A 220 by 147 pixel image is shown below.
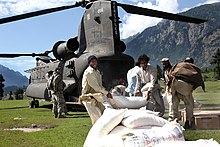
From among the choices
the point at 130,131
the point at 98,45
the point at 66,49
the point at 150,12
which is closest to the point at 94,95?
the point at 130,131

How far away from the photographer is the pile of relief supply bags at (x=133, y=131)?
14.6 ft

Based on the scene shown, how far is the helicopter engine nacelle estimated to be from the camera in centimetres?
1648

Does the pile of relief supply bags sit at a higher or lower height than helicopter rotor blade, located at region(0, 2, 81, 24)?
lower

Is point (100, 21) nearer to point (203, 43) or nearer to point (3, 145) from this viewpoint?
point (3, 145)

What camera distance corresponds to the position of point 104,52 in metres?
14.4

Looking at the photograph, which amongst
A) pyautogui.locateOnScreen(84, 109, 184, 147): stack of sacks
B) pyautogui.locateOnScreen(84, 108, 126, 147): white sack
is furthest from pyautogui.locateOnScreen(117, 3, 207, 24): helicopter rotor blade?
pyautogui.locateOnScreen(84, 108, 126, 147): white sack

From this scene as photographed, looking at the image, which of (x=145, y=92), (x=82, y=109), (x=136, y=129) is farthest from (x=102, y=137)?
(x=82, y=109)

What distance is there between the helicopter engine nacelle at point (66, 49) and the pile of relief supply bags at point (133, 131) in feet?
37.5

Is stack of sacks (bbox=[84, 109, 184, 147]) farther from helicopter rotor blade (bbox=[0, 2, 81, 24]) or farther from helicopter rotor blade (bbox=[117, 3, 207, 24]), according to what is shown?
helicopter rotor blade (bbox=[0, 2, 81, 24])

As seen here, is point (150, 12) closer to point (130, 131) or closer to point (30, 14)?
point (30, 14)

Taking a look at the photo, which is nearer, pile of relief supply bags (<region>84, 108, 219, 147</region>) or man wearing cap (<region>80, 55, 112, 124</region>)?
pile of relief supply bags (<region>84, 108, 219, 147</region>)

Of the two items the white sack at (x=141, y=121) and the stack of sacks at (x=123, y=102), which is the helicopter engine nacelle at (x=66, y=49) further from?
the white sack at (x=141, y=121)

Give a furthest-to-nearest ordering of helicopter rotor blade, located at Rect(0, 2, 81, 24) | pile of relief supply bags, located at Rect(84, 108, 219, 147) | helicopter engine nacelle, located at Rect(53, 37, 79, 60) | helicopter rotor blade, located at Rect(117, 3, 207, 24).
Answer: helicopter engine nacelle, located at Rect(53, 37, 79, 60) < helicopter rotor blade, located at Rect(117, 3, 207, 24) < helicopter rotor blade, located at Rect(0, 2, 81, 24) < pile of relief supply bags, located at Rect(84, 108, 219, 147)

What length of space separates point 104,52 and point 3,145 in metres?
7.72
